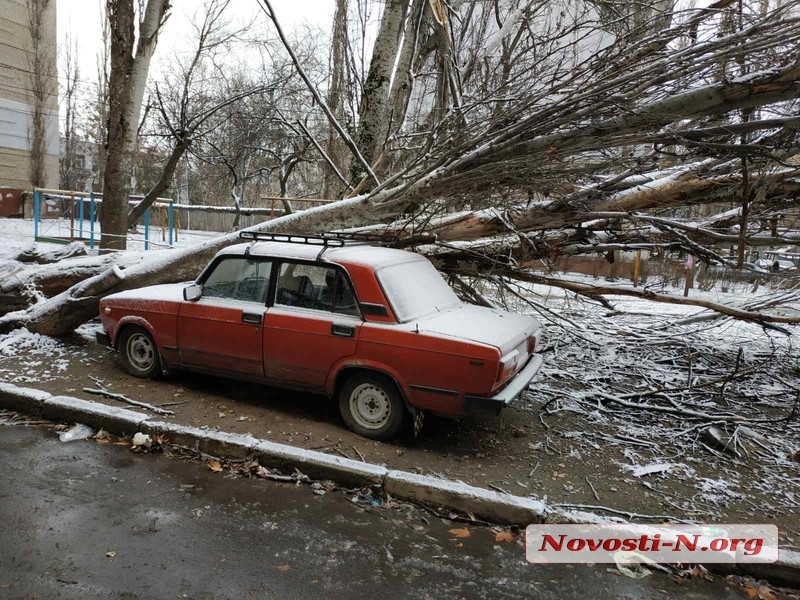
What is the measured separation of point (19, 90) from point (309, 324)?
3023 cm

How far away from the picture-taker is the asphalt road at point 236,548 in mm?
2836

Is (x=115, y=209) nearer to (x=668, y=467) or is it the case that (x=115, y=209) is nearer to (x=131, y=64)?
(x=131, y=64)

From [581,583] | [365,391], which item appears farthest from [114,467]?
[581,583]

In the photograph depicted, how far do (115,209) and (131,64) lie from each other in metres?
2.56

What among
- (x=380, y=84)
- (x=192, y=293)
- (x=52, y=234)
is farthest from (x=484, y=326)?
(x=52, y=234)

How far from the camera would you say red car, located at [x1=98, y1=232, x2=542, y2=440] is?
4262 millimetres

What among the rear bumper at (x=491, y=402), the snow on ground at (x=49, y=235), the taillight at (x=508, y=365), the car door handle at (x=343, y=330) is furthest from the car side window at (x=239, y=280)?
the snow on ground at (x=49, y=235)

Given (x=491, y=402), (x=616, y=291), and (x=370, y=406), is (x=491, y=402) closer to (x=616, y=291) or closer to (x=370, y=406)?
(x=370, y=406)

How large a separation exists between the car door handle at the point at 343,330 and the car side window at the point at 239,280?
0.86 meters

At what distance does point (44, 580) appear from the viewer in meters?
2.75

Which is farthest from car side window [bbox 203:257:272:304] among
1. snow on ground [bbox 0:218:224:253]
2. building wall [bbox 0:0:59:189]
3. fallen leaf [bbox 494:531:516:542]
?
building wall [bbox 0:0:59:189]

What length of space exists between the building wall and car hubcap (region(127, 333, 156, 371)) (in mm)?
27160

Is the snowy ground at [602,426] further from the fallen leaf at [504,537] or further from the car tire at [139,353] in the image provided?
the fallen leaf at [504,537]

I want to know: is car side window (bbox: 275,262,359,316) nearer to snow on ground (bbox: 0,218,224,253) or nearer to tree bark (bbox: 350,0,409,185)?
tree bark (bbox: 350,0,409,185)
